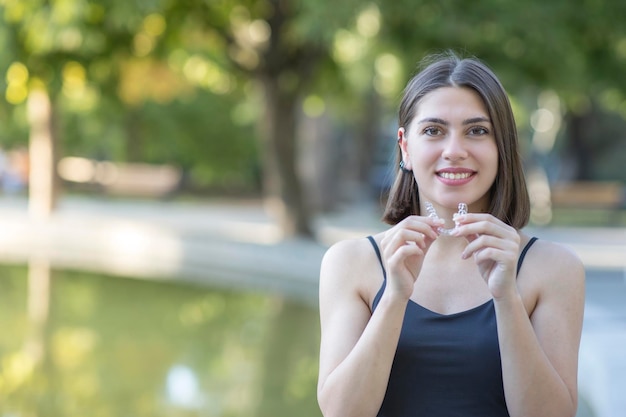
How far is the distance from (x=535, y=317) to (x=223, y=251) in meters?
11.4

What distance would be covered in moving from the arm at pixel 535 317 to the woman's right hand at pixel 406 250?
0.09m

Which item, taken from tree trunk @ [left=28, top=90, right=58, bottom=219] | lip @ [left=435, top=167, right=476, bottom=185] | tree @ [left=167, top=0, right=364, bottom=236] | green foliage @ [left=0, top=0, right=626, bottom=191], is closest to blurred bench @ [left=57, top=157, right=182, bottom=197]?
green foliage @ [left=0, top=0, right=626, bottom=191]

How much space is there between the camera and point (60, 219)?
17.7m

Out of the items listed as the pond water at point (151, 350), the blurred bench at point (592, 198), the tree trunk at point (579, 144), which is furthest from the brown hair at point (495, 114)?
the tree trunk at point (579, 144)

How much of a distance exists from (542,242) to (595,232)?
56.0 ft

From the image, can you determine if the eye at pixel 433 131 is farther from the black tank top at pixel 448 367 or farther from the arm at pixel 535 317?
the black tank top at pixel 448 367

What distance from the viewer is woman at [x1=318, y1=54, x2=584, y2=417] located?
2.38 meters

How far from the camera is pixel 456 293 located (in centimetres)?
256

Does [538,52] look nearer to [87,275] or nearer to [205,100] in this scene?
[87,275]

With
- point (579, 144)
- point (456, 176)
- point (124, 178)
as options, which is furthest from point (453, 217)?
point (579, 144)

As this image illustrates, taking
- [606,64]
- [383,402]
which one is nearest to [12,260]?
[606,64]

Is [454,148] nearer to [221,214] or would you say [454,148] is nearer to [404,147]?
[404,147]

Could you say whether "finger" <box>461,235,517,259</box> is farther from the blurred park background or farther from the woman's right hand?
the blurred park background

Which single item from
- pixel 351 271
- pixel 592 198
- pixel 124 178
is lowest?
pixel 592 198
